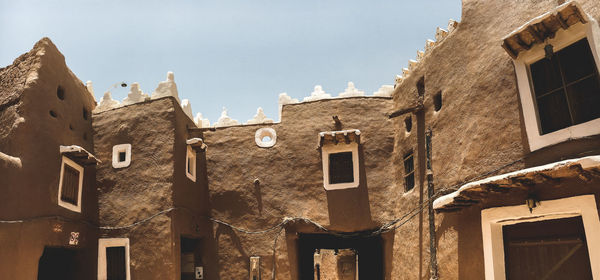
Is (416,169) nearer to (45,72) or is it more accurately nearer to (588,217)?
(588,217)

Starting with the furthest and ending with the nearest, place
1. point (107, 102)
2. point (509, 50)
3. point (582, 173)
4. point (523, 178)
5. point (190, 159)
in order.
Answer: point (107, 102) → point (190, 159) → point (509, 50) → point (523, 178) → point (582, 173)

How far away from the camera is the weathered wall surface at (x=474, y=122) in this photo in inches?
357

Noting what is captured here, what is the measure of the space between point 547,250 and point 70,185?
10971 millimetres

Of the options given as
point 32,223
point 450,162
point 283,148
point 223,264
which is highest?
point 283,148

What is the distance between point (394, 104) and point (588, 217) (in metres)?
7.66

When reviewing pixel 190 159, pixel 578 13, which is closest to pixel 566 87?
pixel 578 13

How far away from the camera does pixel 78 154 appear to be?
12469 mm

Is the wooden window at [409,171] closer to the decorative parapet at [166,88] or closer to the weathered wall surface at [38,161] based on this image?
the decorative parapet at [166,88]

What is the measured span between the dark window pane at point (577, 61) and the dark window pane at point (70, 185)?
37.2 feet

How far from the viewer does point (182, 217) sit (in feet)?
43.5

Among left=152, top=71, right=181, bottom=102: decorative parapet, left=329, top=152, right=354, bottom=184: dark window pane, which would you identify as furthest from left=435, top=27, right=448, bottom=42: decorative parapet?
left=152, top=71, right=181, bottom=102: decorative parapet

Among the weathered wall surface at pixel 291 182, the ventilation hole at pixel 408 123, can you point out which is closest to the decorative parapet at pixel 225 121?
the weathered wall surface at pixel 291 182

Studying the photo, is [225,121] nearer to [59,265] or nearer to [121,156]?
[121,156]

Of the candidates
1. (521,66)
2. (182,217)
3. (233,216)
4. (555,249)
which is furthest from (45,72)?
(555,249)
